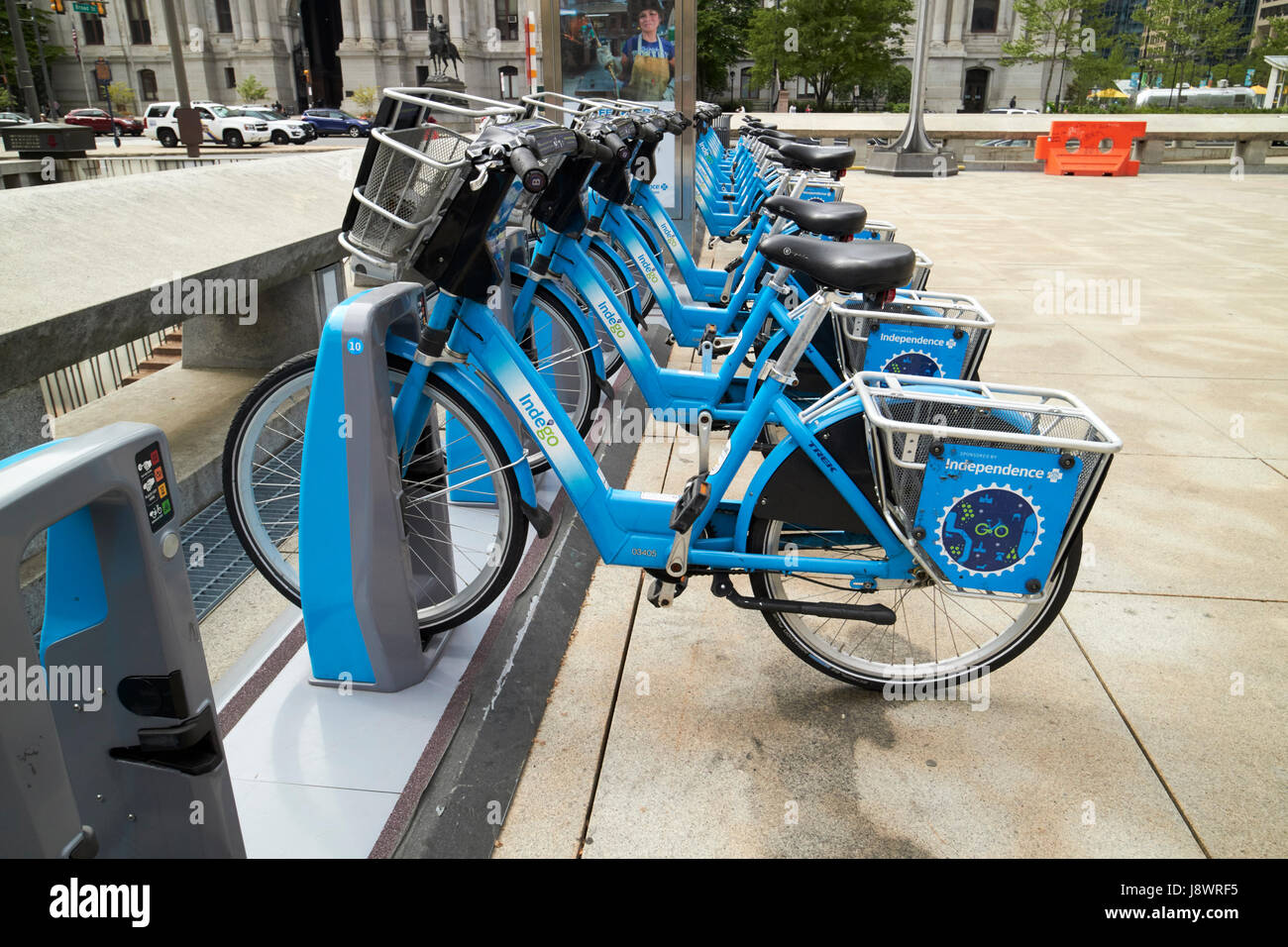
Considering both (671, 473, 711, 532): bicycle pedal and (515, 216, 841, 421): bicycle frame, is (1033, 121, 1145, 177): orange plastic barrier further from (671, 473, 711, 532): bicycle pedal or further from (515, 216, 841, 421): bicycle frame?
(671, 473, 711, 532): bicycle pedal

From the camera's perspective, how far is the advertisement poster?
332 inches

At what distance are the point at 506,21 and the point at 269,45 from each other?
15.1 m

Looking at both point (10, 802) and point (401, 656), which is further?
point (401, 656)

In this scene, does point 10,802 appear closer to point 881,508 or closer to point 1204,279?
point 881,508

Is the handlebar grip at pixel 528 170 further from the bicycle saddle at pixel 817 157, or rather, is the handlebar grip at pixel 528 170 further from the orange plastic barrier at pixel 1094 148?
the orange plastic barrier at pixel 1094 148

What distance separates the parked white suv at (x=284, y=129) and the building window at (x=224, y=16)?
30.2 meters

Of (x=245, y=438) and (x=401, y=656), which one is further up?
(x=245, y=438)

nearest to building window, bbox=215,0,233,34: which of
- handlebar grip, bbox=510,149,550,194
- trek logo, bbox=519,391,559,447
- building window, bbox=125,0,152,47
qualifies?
building window, bbox=125,0,152,47

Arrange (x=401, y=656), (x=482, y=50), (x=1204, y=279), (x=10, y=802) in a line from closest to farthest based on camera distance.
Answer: (x=10, y=802)
(x=401, y=656)
(x=1204, y=279)
(x=482, y=50)

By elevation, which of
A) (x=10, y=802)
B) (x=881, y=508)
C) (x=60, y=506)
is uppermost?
(x=60, y=506)

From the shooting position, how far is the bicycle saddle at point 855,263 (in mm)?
2820

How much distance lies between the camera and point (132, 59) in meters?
61.1
